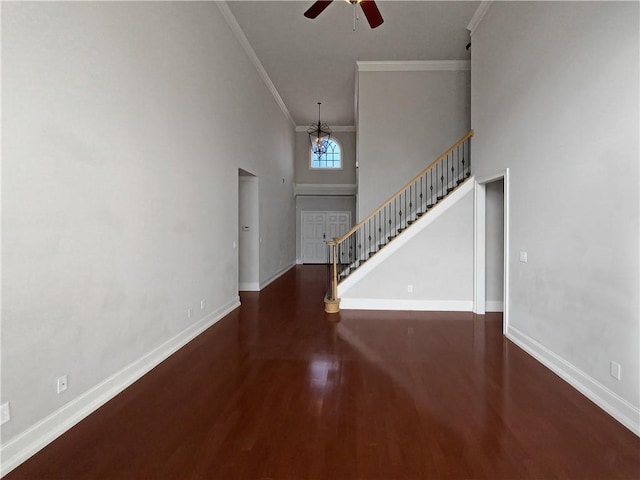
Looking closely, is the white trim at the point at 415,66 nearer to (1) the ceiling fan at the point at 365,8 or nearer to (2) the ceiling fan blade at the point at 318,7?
(1) the ceiling fan at the point at 365,8

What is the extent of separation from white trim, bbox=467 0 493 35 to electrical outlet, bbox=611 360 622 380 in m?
4.91

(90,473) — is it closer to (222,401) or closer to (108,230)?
(222,401)

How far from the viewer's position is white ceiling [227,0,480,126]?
510 centimetres

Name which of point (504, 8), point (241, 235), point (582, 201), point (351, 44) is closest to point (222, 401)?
point (582, 201)

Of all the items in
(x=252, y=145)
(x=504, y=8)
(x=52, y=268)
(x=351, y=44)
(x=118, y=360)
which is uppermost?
(x=351, y=44)

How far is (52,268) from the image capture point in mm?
2209

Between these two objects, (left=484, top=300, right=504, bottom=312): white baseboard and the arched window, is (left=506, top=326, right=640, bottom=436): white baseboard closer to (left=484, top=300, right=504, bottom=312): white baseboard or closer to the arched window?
(left=484, top=300, right=504, bottom=312): white baseboard

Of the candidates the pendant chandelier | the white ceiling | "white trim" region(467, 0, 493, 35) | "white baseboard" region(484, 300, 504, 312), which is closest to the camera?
"white trim" region(467, 0, 493, 35)

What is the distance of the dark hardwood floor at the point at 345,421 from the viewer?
1.93 m

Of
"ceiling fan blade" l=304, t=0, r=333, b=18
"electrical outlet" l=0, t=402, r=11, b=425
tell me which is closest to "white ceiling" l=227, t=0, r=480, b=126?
"ceiling fan blade" l=304, t=0, r=333, b=18

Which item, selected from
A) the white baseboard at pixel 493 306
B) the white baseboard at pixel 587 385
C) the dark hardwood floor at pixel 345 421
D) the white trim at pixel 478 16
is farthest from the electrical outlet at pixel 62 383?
the white trim at pixel 478 16

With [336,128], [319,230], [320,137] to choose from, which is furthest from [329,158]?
[319,230]

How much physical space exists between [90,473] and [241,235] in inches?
216

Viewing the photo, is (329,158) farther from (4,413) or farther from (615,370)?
(4,413)
